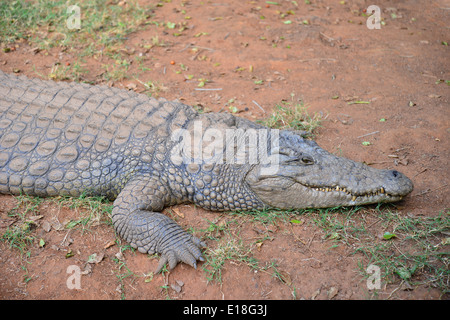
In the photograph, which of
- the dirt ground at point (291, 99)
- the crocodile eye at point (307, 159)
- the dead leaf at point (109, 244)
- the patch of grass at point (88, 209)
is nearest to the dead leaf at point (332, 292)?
the dirt ground at point (291, 99)

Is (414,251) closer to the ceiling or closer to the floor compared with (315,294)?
closer to the ceiling

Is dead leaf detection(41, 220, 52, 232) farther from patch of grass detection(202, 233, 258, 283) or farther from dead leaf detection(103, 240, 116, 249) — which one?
patch of grass detection(202, 233, 258, 283)

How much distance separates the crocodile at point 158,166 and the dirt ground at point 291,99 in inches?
9.6

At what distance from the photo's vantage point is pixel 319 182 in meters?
3.80

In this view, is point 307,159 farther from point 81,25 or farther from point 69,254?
point 81,25

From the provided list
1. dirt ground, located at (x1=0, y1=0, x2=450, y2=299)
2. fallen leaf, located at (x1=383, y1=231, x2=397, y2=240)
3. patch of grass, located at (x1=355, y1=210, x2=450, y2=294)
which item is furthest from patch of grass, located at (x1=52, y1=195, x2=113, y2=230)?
fallen leaf, located at (x1=383, y1=231, x2=397, y2=240)

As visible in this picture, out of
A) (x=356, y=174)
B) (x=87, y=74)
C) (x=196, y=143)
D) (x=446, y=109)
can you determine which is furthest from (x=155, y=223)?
(x=446, y=109)

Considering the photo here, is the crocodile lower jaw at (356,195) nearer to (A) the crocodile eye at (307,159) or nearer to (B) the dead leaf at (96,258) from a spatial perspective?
(A) the crocodile eye at (307,159)

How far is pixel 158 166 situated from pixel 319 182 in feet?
5.25

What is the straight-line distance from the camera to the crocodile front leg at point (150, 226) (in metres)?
3.53

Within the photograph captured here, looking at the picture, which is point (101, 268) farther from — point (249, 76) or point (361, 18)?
point (361, 18)

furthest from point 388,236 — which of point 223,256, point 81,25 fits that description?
point 81,25

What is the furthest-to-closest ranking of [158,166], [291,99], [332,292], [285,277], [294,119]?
[291,99], [294,119], [158,166], [285,277], [332,292]
